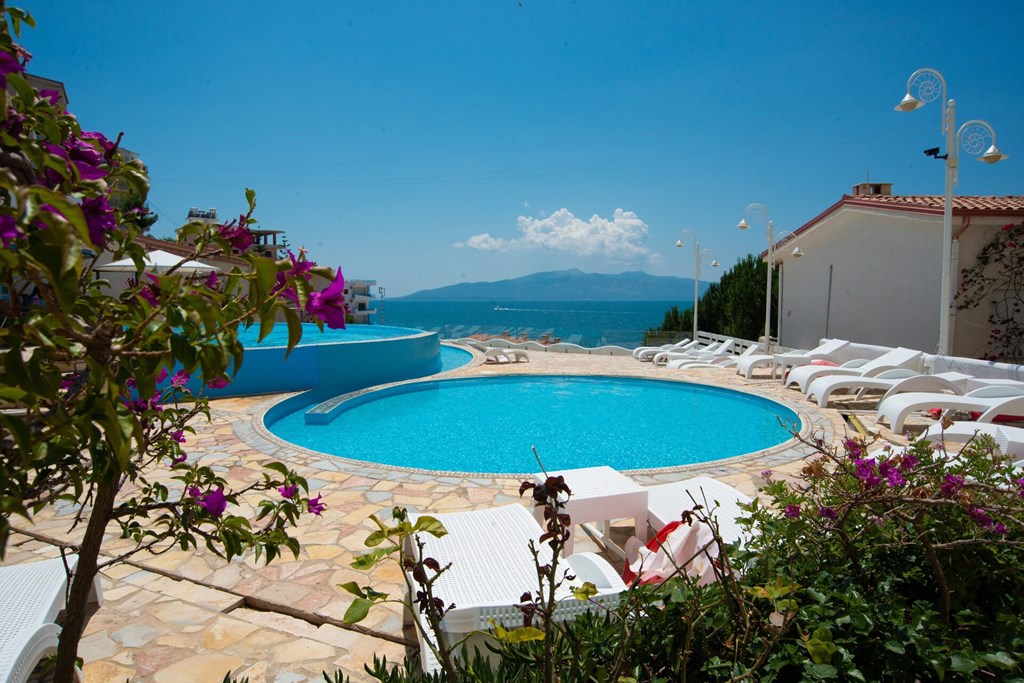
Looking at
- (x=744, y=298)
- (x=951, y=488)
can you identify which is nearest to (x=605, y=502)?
(x=951, y=488)

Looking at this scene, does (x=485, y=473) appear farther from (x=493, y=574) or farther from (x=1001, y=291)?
(x=1001, y=291)

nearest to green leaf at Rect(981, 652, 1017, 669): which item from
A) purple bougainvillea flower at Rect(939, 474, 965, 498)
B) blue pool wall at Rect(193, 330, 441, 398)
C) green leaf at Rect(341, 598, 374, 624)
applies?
purple bougainvillea flower at Rect(939, 474, 965, 498)

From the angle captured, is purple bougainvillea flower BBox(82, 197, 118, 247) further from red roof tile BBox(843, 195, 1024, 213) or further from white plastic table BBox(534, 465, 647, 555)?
red roof tile BBox(843, 195, 1024, 213)

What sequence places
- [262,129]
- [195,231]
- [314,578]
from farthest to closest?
1. [262,129]
2. [314,578]
3. [195,231]

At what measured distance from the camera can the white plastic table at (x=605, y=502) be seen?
3803mm

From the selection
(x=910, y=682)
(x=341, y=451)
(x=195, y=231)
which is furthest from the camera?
(x=341, y=451)

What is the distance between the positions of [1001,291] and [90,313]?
51.7 feet

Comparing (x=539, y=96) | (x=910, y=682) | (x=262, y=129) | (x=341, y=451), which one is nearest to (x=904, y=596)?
(x=910, y=682)

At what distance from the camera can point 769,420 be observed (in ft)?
31.5

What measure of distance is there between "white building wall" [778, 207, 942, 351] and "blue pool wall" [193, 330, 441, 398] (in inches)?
459

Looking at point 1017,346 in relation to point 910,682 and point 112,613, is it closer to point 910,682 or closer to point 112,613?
point 910,682

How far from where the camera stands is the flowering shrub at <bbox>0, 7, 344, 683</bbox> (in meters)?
0.70

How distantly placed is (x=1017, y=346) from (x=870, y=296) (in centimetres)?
320

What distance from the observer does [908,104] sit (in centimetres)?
802
